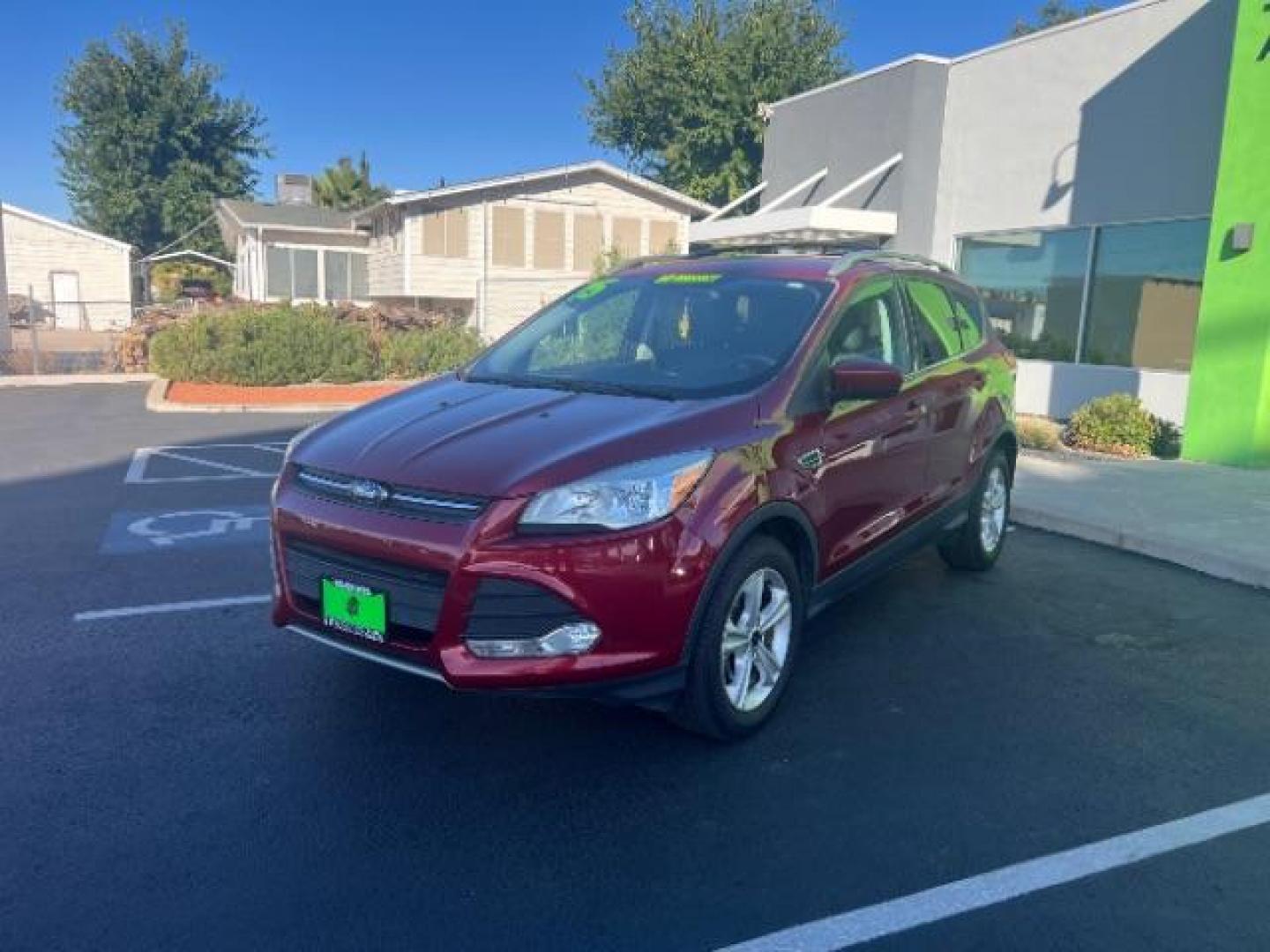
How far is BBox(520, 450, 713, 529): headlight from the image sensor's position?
11.0ft

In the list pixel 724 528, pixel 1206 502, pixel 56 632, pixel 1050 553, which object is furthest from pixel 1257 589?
pixel 56 632

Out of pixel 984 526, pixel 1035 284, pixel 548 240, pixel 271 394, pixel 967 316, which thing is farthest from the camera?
pixel 548 240

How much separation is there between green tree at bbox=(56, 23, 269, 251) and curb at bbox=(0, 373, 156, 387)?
29515mm

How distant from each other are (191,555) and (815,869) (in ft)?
15.7

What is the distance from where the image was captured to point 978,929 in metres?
2.80

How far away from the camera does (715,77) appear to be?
3362cm

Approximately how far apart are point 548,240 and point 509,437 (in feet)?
84.4

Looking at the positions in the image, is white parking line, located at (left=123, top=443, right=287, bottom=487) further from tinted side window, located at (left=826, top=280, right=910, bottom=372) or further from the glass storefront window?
the glass storefront window

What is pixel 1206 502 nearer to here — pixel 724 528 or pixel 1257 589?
pixel 1257 589

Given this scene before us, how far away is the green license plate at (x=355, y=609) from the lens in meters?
3.50

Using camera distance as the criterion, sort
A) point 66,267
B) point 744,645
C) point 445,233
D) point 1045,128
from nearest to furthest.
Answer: point 744,645, point 1045,128, point 445,233, point 66,267

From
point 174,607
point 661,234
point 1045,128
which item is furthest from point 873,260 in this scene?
point 661,234

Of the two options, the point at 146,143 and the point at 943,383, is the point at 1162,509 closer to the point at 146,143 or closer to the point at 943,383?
the point at 943,383

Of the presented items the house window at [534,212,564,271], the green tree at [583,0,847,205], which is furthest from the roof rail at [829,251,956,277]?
the green tree at [583,0,847,205]
